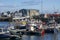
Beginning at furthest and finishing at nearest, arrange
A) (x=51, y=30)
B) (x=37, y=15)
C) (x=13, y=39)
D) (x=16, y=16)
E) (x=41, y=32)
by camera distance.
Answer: (x=16, y=16), (x=37, y=15), (x=51, y=30), (x=41, y=32), (x=13, y=39)

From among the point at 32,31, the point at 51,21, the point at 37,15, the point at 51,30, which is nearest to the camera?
the point at 32,31

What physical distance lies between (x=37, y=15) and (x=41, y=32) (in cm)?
1675

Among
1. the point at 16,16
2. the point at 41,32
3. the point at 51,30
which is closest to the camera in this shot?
the point at 41,32

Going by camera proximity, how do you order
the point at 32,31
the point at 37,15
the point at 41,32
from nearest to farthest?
1. the point at 41,32
2. the point at 32,31
3. the point at 37,15

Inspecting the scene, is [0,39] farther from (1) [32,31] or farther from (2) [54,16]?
(2) [54,16]

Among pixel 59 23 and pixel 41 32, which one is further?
pixel 59 23

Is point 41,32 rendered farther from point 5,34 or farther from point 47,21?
point 47,21

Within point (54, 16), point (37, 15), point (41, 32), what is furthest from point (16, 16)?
point (41, 32)

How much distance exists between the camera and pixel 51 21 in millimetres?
44031

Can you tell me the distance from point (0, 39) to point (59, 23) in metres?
25.8

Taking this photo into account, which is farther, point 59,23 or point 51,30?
point 59,23

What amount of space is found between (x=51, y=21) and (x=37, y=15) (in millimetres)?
5395

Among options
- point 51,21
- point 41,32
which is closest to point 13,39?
point 41,32

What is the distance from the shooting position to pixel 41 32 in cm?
3209
